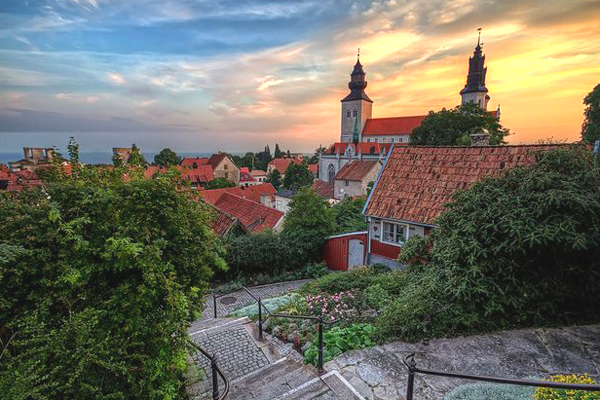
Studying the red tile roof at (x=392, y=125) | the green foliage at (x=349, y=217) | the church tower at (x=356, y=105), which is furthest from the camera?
the church tower at (x=356, y=105)

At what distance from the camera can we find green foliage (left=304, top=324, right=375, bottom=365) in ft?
17.1

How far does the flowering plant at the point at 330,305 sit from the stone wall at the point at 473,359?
2.07 m

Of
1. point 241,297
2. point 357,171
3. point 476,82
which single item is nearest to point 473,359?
point 241,297

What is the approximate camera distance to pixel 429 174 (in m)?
12.7

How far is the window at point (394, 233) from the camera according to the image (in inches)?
489

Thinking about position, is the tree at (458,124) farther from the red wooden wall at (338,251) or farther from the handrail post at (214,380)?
the handrail post at (214,380)

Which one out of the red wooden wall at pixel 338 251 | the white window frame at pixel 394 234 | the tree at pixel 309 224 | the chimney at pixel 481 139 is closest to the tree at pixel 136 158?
the white window frame at pixel 394 234

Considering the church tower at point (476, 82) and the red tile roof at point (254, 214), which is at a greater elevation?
the church tower at point (476, 82)

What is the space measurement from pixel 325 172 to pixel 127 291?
57.9 metres

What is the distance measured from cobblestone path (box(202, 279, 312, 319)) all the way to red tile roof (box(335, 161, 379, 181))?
28203 mm

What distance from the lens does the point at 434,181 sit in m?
12.4

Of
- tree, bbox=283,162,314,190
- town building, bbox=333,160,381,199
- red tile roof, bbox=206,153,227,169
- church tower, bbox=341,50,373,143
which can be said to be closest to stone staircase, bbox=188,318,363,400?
town building, bbox=333,160,381,199

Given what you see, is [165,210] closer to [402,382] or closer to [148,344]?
[148,344]

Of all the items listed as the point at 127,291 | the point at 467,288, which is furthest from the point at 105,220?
the point at 467,288
